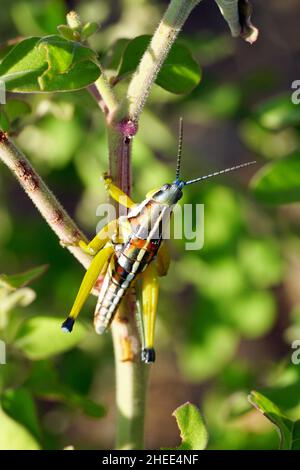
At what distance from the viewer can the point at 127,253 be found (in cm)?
113

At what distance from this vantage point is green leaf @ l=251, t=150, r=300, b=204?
1.47 metres

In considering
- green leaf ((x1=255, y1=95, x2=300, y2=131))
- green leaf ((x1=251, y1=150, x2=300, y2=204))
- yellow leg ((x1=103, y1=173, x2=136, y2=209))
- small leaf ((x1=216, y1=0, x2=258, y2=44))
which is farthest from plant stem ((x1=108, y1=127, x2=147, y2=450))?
green leaf ((x1=255, y1=95, x2=300, y2=131))

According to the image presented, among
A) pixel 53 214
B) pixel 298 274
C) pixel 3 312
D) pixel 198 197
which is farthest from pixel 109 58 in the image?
pixel 298 274

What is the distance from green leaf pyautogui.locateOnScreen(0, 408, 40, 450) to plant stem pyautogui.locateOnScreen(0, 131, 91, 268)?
40cm

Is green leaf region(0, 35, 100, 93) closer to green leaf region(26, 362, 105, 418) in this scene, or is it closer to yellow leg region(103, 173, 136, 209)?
yellow leg region(103, 173, 136, 209)

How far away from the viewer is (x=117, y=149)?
1070 mm

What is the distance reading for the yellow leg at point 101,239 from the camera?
1088 mm

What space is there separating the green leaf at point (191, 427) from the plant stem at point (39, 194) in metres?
0.28

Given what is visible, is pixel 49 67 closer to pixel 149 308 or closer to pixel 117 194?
pixel 117 194

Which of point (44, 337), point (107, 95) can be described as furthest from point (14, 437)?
point (107, 95)

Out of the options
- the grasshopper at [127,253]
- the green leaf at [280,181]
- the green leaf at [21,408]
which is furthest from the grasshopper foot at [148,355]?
the green leaf at [280,181]

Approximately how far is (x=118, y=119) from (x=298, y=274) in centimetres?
227

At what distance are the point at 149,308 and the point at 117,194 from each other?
0.20m

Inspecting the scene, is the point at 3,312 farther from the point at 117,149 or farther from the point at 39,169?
the point at 39,169
